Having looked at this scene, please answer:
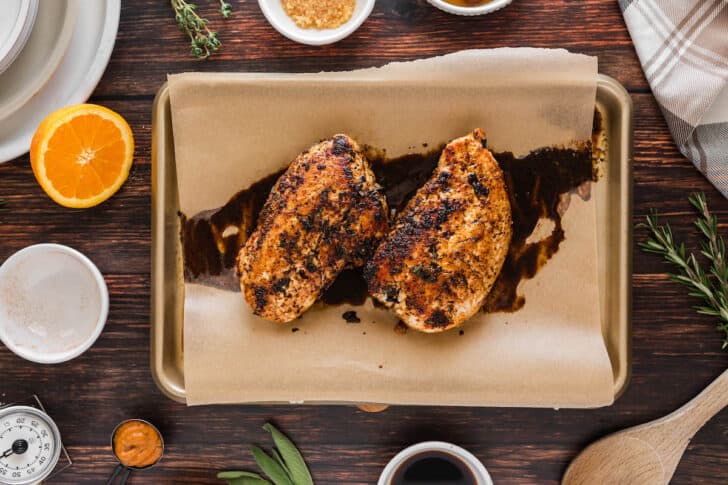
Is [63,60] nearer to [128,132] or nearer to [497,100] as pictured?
[128,132]

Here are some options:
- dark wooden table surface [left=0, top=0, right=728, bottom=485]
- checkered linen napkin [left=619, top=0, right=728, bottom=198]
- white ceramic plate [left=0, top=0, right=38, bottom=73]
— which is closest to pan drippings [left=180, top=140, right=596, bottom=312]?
dark wooden table surface [left=0, top=0, right=728, bottom=485]

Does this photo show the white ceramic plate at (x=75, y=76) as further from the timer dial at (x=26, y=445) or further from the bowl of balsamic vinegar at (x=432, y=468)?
the bowl of balsamic vinegar at (x=432, y=468)

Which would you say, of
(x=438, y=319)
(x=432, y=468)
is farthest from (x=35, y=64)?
(x=432, y=468)

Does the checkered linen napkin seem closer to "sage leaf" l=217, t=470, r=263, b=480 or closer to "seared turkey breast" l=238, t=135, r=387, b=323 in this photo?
"seared turkey breast" l=238, t=135, r=387, b=323

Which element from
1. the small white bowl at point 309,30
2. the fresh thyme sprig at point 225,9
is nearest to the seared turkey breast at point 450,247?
the small white bowl at point 309,30

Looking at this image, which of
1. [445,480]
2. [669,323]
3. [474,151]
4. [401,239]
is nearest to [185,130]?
[401,239]

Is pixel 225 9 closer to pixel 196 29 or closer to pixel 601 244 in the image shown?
pixel 196 29
